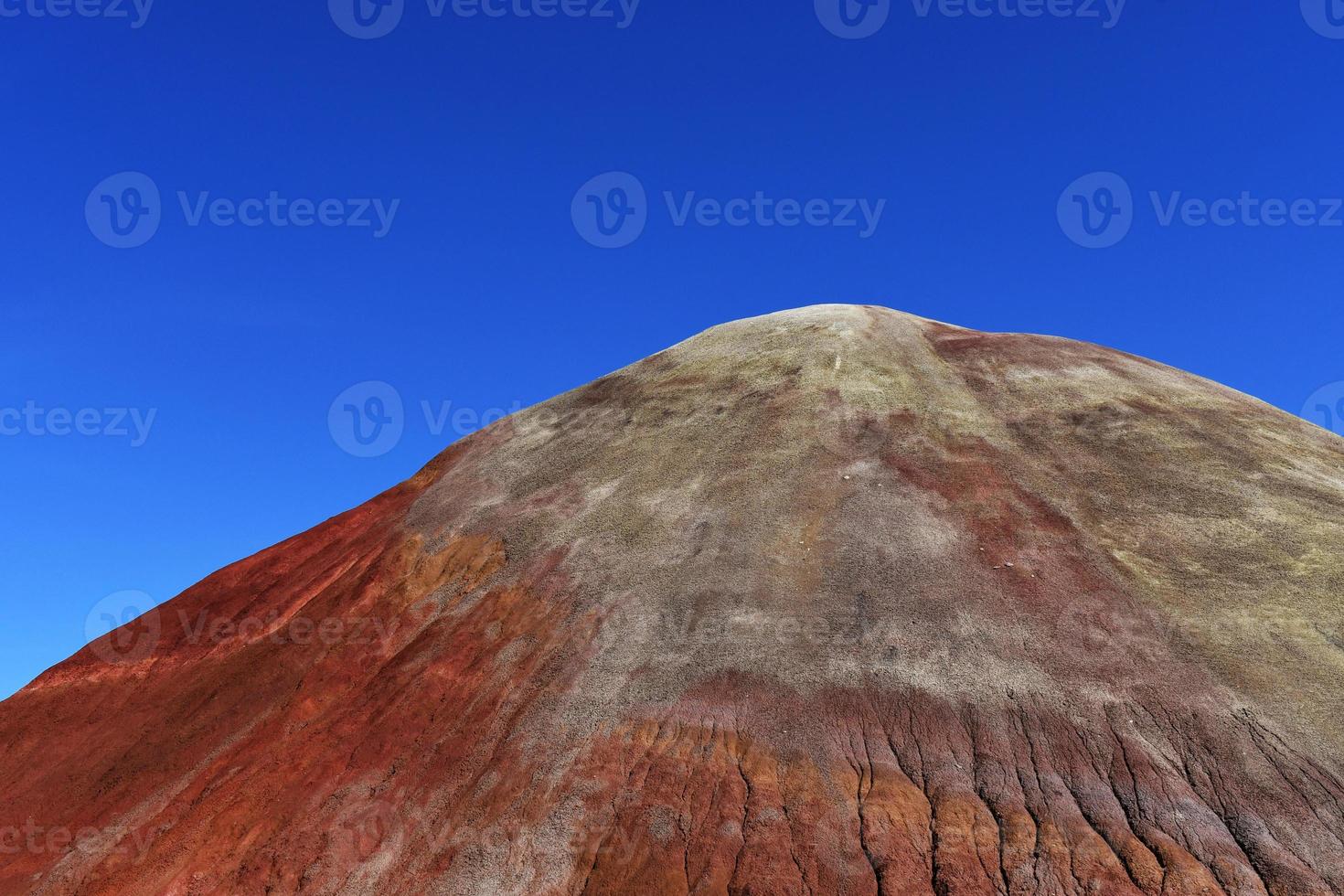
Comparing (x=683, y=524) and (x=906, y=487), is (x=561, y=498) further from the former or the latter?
(x=906, y=487)

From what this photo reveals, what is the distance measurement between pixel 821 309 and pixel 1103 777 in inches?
1049

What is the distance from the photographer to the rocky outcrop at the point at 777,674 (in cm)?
1594

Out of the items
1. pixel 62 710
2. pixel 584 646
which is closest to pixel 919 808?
pixel 584 646

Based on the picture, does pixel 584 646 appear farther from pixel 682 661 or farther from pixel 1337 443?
pixel 1337 443

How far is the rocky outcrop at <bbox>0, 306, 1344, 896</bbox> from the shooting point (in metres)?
15.9

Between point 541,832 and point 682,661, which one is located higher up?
point 682,661

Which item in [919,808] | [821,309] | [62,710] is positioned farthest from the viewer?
[821,309]

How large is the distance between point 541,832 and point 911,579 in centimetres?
1020

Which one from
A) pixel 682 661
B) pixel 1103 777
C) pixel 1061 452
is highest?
pixel 1061 452

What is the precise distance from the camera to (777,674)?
19406 millimetres

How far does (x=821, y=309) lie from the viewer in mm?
40125

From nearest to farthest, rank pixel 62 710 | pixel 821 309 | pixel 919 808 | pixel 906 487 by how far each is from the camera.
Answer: pixel 919 808
pixel 906 487
pixel 62 710
pixel 821 309

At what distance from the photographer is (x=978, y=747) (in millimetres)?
17188

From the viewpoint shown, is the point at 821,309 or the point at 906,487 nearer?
the point at 906,487
